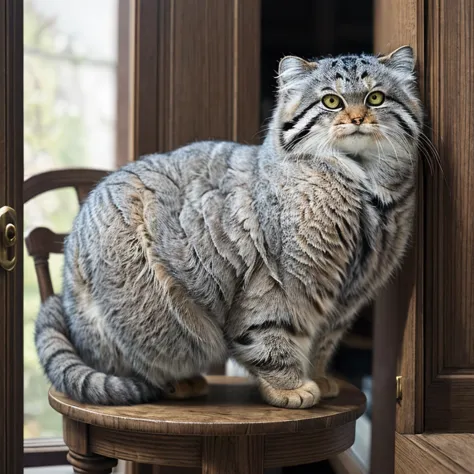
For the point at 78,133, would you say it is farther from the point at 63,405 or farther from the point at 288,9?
the point at 63,405

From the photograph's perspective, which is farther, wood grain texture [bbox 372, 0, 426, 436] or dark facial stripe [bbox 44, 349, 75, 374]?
dark facial stripe [bbox 44, 349, 75, 374]

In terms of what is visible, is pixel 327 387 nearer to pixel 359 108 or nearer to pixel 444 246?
pixel 444 246

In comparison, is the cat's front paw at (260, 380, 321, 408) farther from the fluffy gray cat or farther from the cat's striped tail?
the cat's striped tail

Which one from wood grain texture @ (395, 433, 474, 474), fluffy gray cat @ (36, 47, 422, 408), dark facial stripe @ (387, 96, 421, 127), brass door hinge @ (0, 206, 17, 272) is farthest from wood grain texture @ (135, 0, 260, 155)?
wood grain texture @ (395, 433, 474, 474)

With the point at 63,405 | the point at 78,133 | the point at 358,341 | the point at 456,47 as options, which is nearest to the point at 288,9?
the point at 78,133

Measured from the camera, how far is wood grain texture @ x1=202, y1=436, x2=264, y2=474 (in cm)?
118

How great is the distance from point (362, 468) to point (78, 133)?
129cm

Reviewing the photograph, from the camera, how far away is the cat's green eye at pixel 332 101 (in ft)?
4.18

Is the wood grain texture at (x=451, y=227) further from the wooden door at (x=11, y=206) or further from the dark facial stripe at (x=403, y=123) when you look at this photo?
the wooden door at (x=11, y=206)

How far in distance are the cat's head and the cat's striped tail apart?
1.88ft

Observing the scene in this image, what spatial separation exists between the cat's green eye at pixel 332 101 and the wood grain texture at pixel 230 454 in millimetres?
633

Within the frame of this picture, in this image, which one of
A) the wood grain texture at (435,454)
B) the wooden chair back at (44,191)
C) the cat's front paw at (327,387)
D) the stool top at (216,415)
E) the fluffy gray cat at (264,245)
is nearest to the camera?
the wood grain texture at (435,454)

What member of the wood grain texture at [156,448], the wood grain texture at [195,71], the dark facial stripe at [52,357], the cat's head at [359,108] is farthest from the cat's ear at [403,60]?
the dark facial stripe at [52,357]

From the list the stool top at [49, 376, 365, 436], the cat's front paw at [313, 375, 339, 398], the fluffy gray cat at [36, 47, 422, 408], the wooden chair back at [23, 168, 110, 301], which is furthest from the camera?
the wooden chair back at [23, 168, 110, 301]
